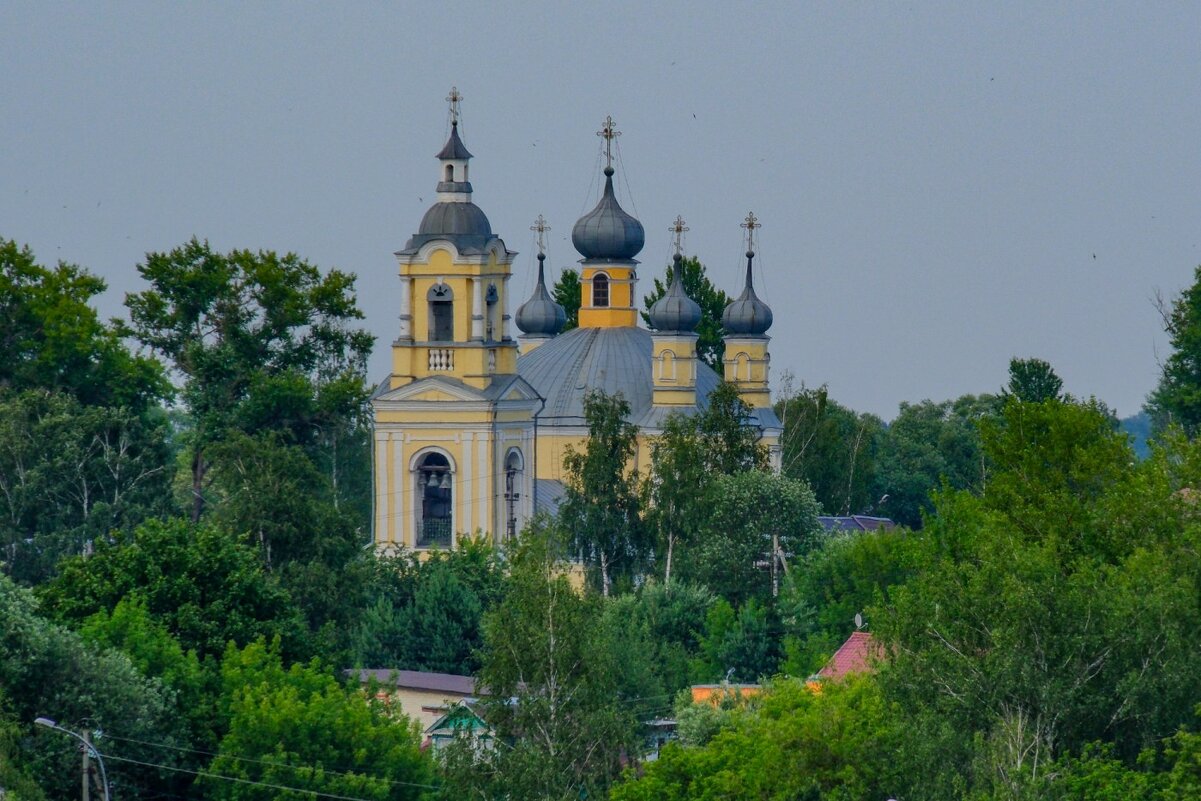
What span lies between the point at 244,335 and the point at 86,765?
30.0 meters

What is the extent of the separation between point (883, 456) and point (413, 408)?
33.8m

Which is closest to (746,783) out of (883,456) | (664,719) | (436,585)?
(664,719)

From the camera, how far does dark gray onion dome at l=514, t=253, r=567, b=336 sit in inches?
3167

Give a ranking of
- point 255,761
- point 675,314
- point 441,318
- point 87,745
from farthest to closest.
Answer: point 675,314
point 441,318
point 255,761
point 87,745

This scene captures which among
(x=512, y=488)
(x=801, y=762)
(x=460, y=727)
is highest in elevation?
(x=512, y=488)

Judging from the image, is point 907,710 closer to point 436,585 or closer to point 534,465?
point 436,585

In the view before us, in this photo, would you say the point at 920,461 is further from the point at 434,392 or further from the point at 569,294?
the point at 434,392

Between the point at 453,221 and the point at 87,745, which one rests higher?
the point at 453,221

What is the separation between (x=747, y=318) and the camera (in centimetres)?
7944

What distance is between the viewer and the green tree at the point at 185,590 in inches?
1889

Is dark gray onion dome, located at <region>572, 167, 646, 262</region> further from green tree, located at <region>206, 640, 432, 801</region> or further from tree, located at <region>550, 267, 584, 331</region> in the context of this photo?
green tree, located at <region>206, 640, 432, 801</region>

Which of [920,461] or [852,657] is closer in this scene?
[852,657]

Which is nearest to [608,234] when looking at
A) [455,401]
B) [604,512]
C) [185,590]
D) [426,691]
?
[455,401]

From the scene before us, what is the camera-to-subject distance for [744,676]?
58094mm
